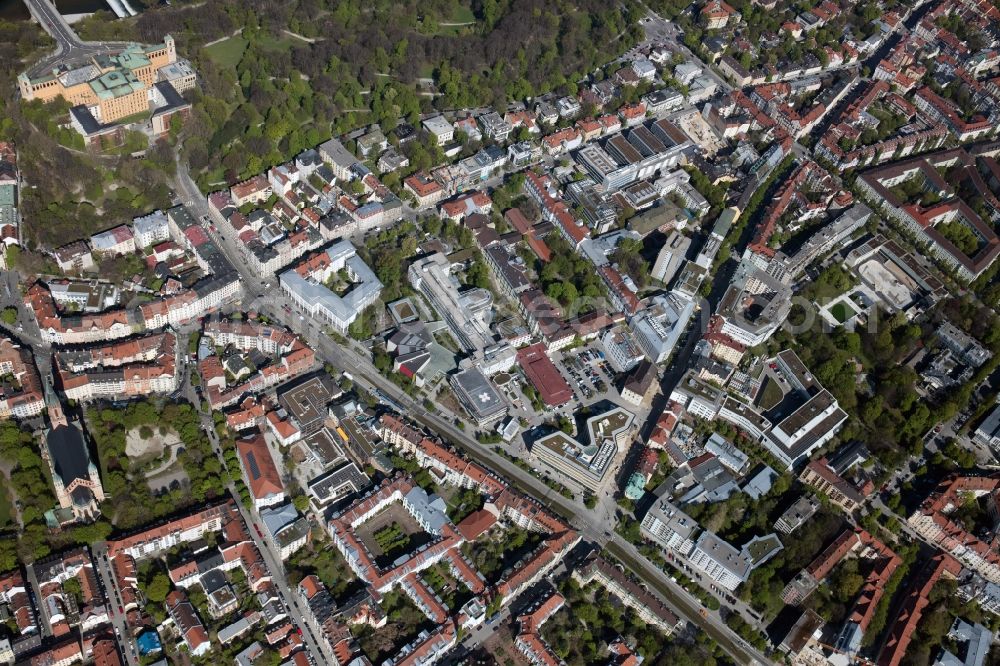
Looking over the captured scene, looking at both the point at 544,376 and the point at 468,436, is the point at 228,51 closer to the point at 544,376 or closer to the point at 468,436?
the point at 544,376

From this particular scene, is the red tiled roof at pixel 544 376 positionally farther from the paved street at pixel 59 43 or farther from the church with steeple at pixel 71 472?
the paved street at pixel 59 43

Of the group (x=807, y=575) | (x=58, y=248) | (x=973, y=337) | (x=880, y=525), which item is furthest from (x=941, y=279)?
(x=58, y=248)

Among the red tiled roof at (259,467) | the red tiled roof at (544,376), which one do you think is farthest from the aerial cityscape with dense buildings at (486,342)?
the red tiled roof at (544,376)

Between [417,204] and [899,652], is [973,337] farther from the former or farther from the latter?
[417,204]

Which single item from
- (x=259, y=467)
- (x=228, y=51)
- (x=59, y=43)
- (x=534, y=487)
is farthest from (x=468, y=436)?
(x=59, y=43)

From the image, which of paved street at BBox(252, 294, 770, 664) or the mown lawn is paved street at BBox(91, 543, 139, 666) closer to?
paved street at BBox(252, 294, 770, 664)
